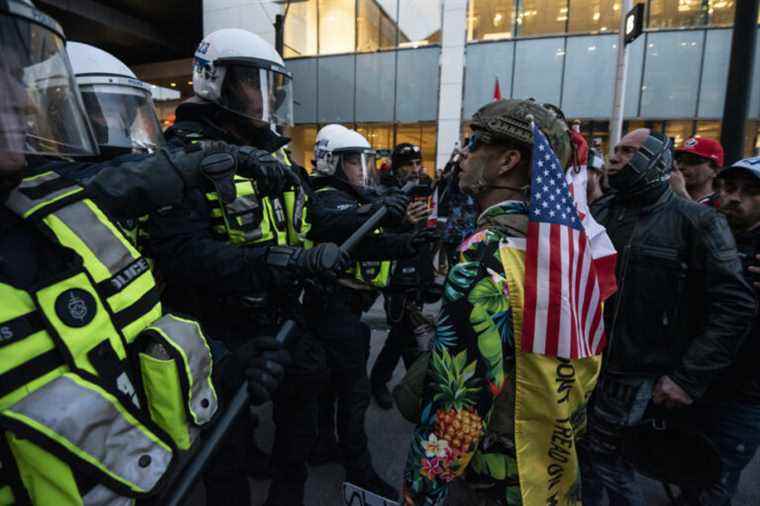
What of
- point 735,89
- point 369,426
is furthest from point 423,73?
point 369,426

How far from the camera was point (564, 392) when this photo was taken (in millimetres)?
1337

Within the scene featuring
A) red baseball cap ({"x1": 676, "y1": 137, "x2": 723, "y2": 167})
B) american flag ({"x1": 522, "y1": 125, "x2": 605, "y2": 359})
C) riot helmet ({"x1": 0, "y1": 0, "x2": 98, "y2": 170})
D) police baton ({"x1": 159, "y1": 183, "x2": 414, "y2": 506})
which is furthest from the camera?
red baseball cap ({"x1": 676, "y1": 137, "x2": 723, "y2": 167})

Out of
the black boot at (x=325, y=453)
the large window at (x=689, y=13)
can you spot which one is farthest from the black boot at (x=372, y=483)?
the large window at (x=689, y=13)

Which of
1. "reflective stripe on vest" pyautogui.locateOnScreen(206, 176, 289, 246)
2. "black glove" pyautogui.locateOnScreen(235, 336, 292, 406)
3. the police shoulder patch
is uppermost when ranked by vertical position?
"reflective stripe on vest" pyautogui.locateOnScreen(206, 176, 289, 246)

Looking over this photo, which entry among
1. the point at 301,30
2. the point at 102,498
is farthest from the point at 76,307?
the point at 301,30

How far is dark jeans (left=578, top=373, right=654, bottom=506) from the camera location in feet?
7.62

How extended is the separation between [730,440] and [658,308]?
33.5 inches

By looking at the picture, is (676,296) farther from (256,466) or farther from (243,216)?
(256,466)

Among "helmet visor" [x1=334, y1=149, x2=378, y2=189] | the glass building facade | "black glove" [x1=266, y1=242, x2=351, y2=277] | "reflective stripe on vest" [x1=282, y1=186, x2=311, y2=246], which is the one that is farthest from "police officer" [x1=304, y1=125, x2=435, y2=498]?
the glass building facade

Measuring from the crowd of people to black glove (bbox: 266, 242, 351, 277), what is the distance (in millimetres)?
15

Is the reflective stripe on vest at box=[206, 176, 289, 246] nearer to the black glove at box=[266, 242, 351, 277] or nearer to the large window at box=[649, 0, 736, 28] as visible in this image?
the black glove at box=[266, 242, 351, 277]

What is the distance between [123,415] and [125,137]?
215cm

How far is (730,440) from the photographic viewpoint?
234cm

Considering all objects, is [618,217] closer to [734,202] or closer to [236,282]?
[734,202]
